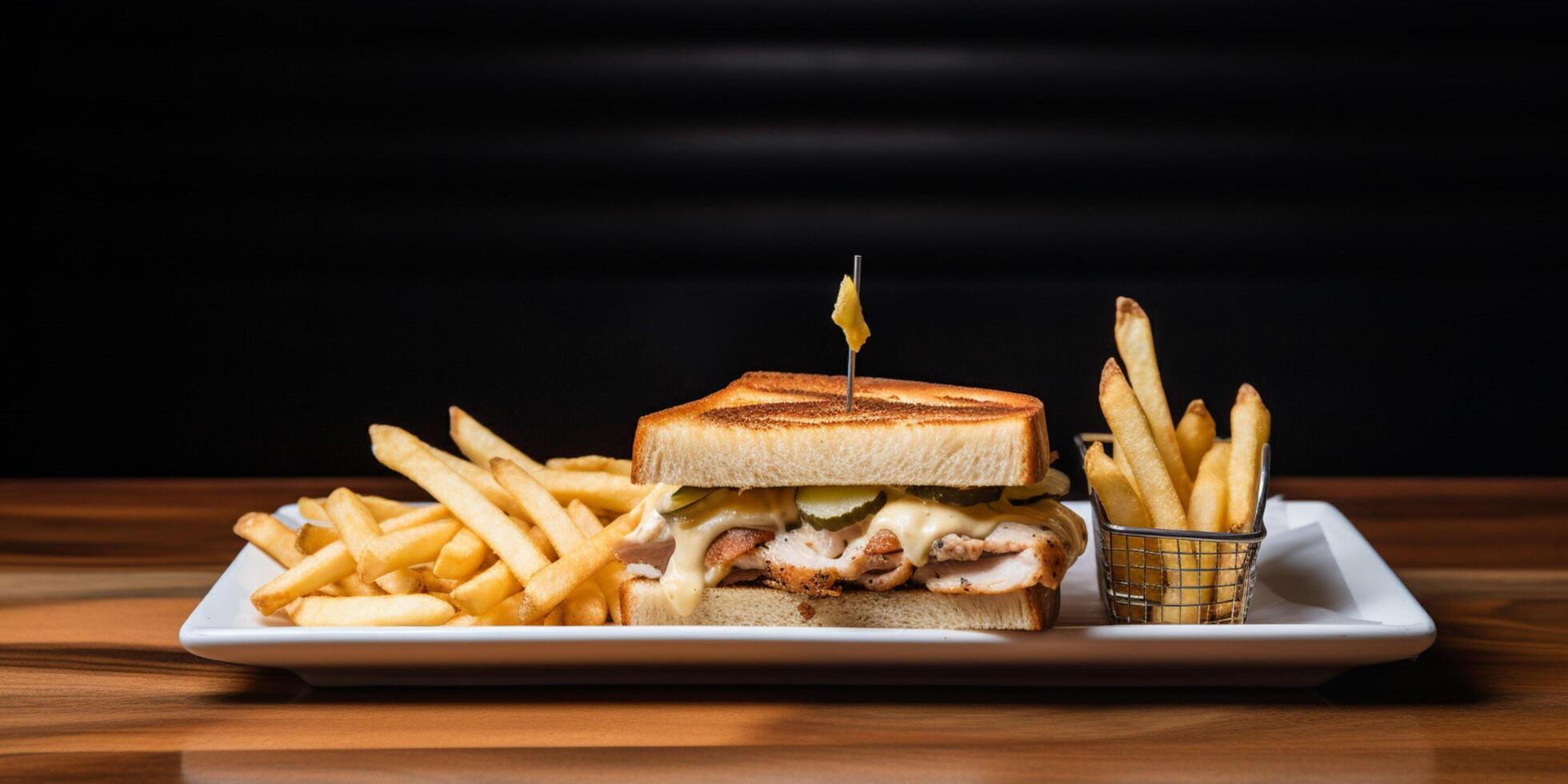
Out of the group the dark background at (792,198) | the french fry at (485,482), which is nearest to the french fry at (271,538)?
the french fry at (485,482)

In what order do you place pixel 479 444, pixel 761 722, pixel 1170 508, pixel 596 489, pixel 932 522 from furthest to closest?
1. pixel 479 444
2. pixel 596 489
3. pixel 1170 508
4. pixel 932 522
5. pixel 761 722

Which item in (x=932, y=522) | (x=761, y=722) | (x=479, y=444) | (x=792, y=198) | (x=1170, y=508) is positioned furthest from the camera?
(x=792, y=198)

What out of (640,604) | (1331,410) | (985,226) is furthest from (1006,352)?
(640,604)

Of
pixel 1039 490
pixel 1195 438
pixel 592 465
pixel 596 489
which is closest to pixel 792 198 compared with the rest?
pixel 592 465

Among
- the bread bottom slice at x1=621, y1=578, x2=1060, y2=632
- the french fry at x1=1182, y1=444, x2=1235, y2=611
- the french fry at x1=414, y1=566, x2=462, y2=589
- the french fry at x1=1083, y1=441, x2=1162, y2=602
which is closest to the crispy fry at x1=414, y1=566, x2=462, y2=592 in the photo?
the french fry at x1=414, y1=566, x2=462, y2=589

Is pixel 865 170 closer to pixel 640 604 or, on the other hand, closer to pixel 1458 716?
pixel 640 604

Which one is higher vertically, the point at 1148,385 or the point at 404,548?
the point at 1148,385

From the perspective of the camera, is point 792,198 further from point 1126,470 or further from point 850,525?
point 850,525

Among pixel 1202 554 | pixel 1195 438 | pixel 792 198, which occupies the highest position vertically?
pixel 792 198
